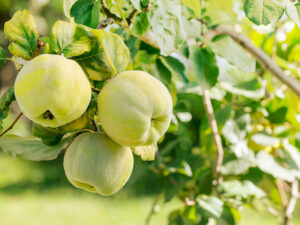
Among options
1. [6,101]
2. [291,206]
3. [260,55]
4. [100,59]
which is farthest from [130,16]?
[291,206]

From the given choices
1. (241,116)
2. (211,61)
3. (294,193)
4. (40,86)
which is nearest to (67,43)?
(40,86)

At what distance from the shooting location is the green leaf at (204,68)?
2.90 ft

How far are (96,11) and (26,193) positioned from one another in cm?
309

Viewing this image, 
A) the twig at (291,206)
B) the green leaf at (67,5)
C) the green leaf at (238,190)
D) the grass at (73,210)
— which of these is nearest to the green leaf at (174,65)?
the green leaf at (67,5)

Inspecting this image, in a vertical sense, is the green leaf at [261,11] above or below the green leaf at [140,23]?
above

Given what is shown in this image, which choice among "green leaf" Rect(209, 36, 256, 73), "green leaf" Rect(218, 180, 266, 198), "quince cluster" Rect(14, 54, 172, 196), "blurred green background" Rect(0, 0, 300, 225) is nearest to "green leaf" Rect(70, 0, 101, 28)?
"quince cluster" Rect(14, 54, 172, 196)

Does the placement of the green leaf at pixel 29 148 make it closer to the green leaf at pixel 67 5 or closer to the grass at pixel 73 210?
the green leaf at pixel 67 5

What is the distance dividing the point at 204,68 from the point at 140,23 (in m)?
0.27

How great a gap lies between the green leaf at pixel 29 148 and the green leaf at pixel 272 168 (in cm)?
73

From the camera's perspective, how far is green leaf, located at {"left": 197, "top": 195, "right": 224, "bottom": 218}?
103 centimetres

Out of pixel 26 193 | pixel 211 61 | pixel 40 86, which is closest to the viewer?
pixel 40 86

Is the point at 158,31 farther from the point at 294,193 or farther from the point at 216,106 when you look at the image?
the point at 294,193

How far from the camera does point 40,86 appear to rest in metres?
0.47

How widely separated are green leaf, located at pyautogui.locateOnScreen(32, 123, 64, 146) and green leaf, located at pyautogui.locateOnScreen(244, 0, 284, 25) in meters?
0.35
